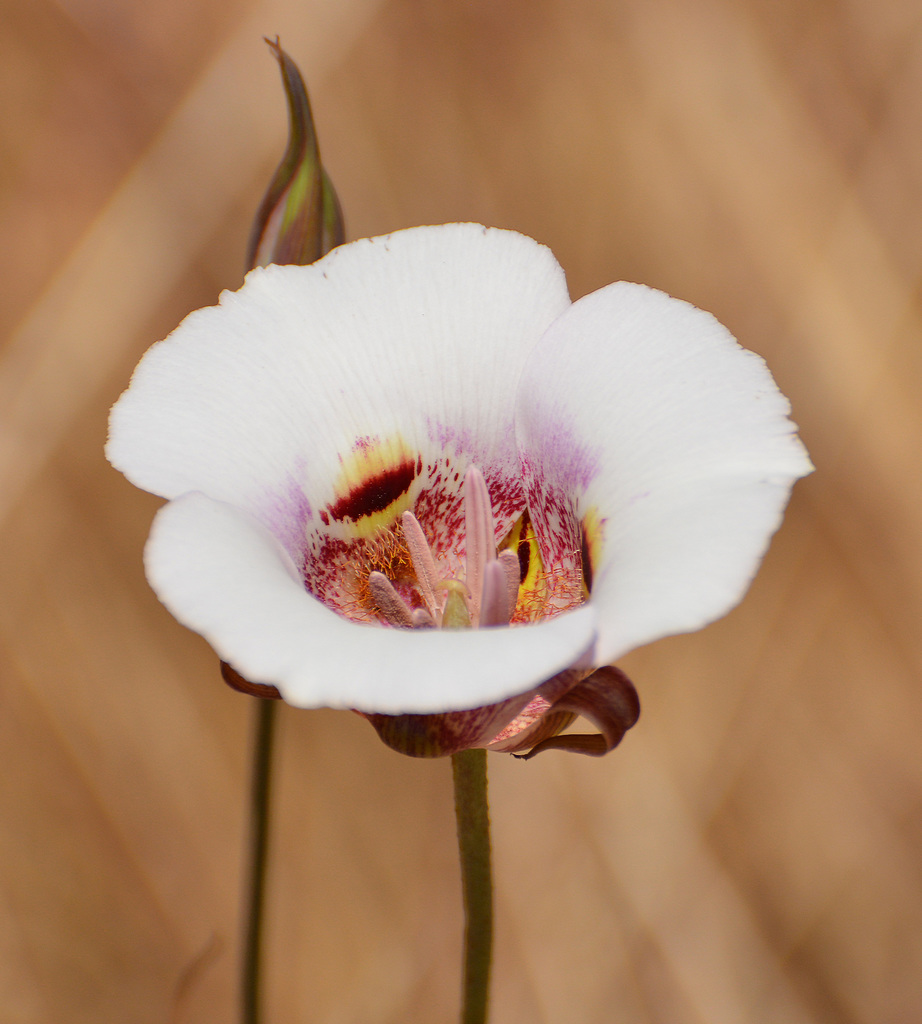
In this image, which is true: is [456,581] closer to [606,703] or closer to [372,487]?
[372,487]

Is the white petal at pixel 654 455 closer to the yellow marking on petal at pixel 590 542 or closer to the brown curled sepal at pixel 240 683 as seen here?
the yellow marking on petal at pixel 590 542

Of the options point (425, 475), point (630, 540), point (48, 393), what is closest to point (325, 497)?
point (425, 475)

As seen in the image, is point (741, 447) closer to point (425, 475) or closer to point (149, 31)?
point (425, 475)

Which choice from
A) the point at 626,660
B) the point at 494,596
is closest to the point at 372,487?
the point at 494,596

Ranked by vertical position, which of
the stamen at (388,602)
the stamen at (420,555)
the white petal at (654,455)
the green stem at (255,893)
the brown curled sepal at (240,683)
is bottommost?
the green stem at (255,893)

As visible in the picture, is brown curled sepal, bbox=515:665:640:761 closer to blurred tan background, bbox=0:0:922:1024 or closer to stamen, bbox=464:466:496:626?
stamen, bbox=464:466:496:626

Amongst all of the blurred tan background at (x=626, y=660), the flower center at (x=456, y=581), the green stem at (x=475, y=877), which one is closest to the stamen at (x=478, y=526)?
the flower center at (x=456, y=581)
